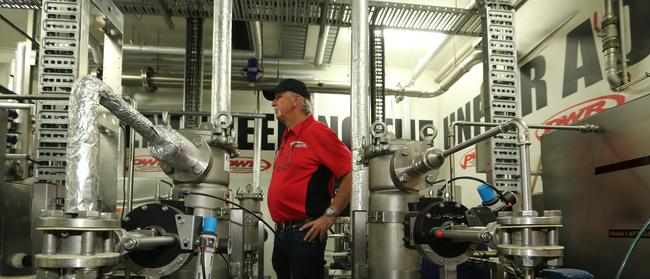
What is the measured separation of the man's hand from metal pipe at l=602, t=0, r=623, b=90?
5.61 ft

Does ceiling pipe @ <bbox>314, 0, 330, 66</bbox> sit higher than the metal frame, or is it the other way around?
ceiling pipe @ <bbox>314, 0, 330, 66</bbox>

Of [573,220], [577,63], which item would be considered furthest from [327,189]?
[577,63]

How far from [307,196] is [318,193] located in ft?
0.20

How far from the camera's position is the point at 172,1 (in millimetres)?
2561

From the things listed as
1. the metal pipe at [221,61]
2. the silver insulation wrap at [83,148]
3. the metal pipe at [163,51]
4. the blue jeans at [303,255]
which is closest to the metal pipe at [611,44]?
the blue jeans at [303,255]

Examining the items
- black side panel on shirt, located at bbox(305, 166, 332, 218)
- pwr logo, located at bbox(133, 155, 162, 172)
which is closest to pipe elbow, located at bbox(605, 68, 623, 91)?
black side panel on shirt, located at bbox(305, 166, 332, 218)

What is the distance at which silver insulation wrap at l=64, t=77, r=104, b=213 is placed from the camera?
35.9 inches

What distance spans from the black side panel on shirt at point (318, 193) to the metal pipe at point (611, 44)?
5.28 feet

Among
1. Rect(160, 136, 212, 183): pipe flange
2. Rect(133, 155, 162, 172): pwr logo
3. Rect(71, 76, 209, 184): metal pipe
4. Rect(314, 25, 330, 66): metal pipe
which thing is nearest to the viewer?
Rect(71, 76, 209, 184): metal pipe

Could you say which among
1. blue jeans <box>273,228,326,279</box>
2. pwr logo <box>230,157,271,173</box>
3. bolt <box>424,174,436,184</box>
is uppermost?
pwr logo <box>230,157,271,173</box>

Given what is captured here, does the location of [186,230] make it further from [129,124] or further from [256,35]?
[256,35]

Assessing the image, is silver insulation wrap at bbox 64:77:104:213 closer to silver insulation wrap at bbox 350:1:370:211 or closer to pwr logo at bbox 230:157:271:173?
silver insulation wrap at bbox 350:1:370:211

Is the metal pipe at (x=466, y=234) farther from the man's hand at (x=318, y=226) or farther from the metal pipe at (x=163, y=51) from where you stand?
the metal pipe at (x=163, y=51)

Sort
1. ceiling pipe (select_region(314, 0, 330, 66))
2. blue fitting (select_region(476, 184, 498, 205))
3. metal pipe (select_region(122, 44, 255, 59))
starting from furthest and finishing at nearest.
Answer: metal pipe (select_region(122, 44, 255, 59))
ceiling pipe (select_region(314, 0, 330, 66))
blue fitting (select_region(476, 184, 498, 205))
